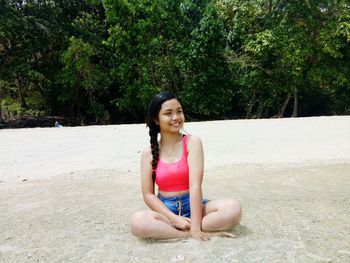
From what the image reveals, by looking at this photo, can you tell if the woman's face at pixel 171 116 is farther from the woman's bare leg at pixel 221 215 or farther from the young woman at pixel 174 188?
the woman's bare leg at pixel 221 215

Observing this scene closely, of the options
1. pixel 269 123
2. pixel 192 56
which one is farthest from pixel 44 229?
pixel 192 56

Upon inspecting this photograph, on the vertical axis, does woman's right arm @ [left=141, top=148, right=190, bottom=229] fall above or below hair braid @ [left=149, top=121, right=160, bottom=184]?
below

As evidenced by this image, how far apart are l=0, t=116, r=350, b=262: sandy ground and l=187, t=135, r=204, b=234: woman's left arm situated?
133 mm

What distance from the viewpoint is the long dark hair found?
9.63ft

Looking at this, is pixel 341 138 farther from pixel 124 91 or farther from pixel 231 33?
pixel 124 91

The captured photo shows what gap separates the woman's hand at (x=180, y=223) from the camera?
112 inches

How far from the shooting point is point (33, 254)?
9.06 feet

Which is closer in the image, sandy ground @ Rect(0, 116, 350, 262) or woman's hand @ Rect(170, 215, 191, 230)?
sandy ground @ Rect(0, 116, 350, 262)

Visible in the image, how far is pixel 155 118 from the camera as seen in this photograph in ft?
A: 9.80

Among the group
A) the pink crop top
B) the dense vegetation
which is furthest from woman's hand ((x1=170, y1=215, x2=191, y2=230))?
the dense vegetation

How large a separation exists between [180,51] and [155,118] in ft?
43.7

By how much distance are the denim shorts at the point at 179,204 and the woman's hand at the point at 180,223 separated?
0.42ft

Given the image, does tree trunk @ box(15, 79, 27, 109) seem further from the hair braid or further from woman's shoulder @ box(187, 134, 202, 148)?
woman's shoulder @ box(187, 134, 202, 148)

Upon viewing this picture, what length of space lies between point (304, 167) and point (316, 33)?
1173 centimetres
